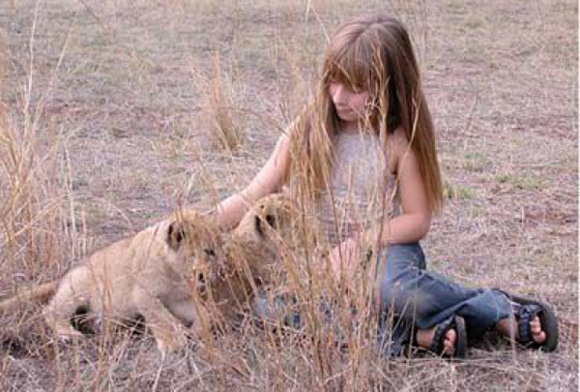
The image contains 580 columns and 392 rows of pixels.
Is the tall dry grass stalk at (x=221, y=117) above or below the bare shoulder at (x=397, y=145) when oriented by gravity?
below

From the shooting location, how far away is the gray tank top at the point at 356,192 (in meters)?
2.33

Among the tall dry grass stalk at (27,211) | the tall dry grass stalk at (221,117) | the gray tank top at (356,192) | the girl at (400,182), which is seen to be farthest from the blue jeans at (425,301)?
the tall dry grass stalk at (221,117)

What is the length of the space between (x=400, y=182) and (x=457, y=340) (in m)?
0.50

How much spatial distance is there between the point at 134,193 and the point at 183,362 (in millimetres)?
1809

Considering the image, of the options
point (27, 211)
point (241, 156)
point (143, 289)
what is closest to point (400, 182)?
point (143, 289)

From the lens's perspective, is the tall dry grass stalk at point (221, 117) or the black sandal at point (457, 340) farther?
the tall dry grass stalk at point (221, 117)

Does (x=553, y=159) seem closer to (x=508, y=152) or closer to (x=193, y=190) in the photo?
(x=508, y=152)

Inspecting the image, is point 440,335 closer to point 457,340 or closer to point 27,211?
point 457,340

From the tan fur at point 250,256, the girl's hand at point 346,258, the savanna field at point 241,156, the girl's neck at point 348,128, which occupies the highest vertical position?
the girl's neck at point 348,128

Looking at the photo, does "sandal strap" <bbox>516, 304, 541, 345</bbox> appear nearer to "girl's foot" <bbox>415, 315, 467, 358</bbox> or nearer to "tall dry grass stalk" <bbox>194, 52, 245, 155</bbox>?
"girl's foot" <bbox>415, 315, 467, 358</bbox>

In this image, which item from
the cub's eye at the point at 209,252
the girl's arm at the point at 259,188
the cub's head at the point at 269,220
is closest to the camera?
the cub's head at the point at 269,220

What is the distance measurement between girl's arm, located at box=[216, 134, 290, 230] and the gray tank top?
0.54 ft

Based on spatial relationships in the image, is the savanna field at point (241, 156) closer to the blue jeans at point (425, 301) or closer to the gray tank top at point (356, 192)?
the blue jeans at point (425, 301)

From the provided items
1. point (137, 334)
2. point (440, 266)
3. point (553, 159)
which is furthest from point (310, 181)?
point (553, 159)
